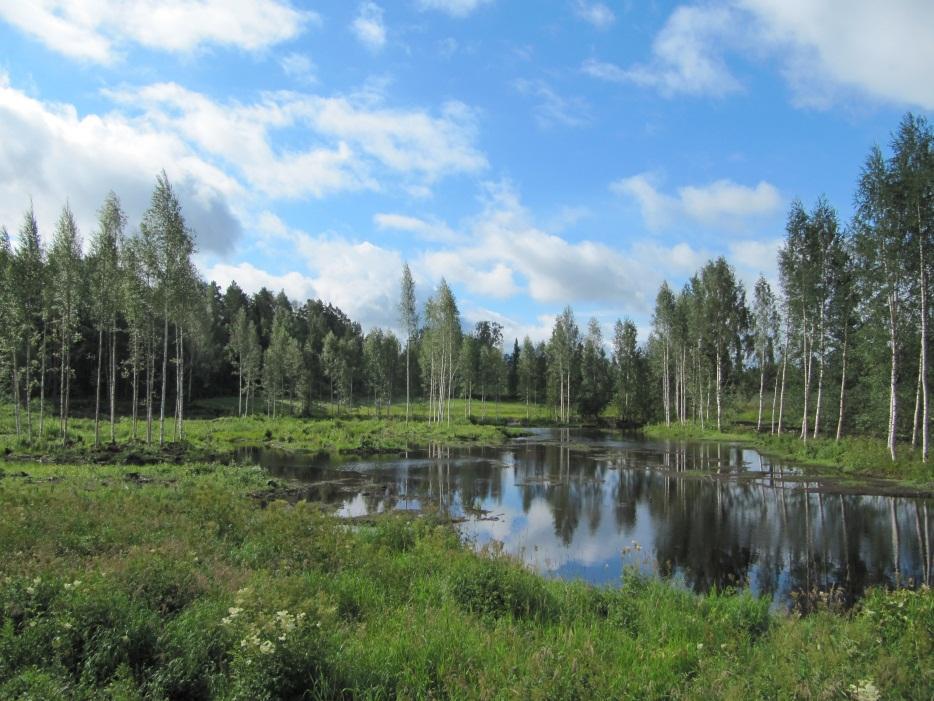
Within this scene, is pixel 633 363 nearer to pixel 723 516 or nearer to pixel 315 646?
pixel 723 516

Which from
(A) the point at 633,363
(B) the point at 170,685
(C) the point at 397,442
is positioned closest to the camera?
(B) the point at 170,685

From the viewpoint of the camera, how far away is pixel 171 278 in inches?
1473

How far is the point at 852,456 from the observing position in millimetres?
31969

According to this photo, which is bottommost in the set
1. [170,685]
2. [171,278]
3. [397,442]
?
[397,442]

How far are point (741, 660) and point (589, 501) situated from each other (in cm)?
1741

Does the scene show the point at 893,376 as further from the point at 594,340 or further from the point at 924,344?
the point at 594,340

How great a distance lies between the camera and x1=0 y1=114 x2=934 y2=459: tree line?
31.9 metres

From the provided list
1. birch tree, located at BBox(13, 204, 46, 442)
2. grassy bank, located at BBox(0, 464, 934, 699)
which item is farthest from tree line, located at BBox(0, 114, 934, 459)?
grassy bank, located at BBox(0, 464, 934, 699)

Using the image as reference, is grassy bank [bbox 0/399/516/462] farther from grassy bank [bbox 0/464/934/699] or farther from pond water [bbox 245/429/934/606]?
grassy bank [bbox 0/464/934/699]

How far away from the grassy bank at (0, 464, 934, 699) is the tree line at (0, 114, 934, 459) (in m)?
24.8

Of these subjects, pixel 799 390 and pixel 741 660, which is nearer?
pixel 741 660

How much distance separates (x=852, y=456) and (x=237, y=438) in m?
43.5

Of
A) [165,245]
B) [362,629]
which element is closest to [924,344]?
[362,629]

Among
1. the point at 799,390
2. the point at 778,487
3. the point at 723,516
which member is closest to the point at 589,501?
the point at 723,516
